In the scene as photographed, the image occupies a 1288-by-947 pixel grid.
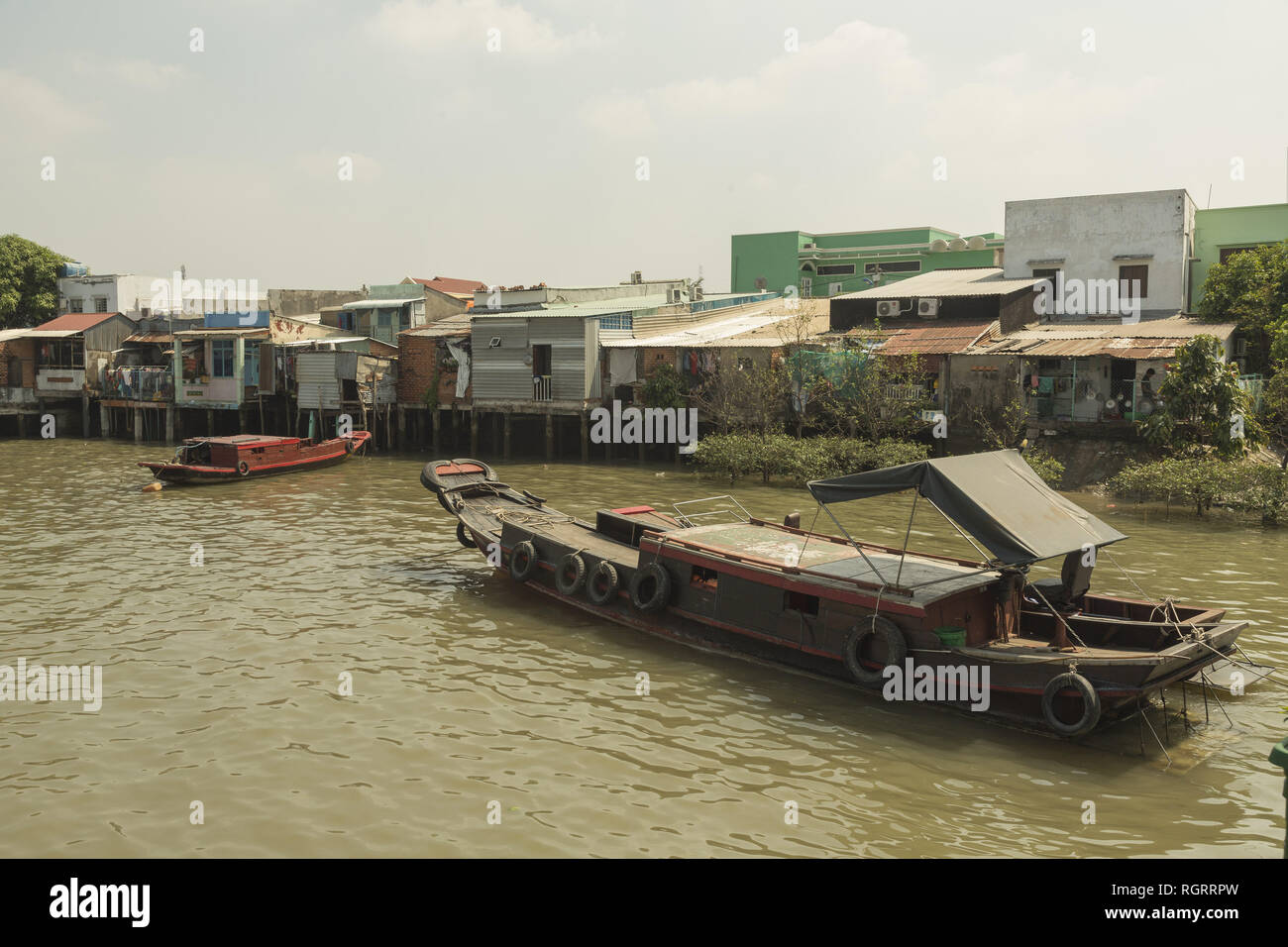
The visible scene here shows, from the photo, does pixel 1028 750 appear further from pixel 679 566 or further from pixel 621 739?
pixel 679 566

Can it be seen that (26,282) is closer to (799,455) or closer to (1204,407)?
(799,455)

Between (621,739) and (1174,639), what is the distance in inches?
229

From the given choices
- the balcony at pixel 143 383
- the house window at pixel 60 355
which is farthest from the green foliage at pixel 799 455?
the house window at pixel 60 355

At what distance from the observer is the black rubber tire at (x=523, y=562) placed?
49.5 feet

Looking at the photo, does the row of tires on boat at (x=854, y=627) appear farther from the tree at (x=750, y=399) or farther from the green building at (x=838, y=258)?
the green building at (x=838, y=258)

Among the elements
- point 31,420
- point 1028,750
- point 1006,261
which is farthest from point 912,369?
point 31,420

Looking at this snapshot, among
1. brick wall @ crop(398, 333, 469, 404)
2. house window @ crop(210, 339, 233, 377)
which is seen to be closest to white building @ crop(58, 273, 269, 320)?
house window @ crop(210, 339, 233, 377)

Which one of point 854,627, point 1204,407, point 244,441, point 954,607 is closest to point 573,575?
point 854,627

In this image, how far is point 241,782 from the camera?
9164 millimetres

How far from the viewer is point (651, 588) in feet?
43.6

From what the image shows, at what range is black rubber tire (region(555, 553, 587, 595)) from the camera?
1418 centimetres

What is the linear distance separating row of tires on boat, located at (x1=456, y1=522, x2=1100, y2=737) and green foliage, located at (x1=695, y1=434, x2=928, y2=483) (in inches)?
504

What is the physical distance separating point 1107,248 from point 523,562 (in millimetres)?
24655

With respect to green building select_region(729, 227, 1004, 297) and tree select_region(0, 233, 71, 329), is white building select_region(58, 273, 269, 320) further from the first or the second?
green building select_region(729, 227, 1004, 297)
